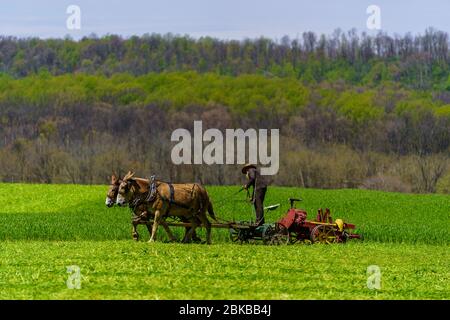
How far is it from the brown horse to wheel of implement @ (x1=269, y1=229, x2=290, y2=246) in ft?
5.65

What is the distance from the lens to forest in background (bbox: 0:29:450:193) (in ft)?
283

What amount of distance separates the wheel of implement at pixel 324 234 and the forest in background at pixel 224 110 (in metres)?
57.4

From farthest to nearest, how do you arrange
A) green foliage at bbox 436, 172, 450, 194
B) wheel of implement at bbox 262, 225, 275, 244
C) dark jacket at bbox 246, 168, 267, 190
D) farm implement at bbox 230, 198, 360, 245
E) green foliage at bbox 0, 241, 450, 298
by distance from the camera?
green foliage at bbox 436, 172, 450, 194, dark jacket at bbox 246, 168, 267, 190, farm implement at bbox 230, 198, 360, 245, wheel of implement at bbox 262, 225, 275, 244, green foliage at bbox 0, 241, 450, 298

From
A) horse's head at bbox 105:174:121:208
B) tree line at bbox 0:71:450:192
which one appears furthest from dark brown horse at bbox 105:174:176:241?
tree line at bbox 0:71:450:192

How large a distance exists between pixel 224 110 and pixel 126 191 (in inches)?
3214

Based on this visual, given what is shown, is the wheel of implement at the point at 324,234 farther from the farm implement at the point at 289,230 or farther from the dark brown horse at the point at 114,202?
the dark brown horse at the point at 114,202

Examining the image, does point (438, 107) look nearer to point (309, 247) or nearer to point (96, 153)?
point (96, 153)

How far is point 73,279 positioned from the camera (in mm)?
13289

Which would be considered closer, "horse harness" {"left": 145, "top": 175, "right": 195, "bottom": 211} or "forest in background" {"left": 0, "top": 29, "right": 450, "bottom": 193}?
"horse harness" {"left": 145, "top": 175, "right": 195, "bottom": 211}

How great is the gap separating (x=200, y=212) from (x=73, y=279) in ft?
27.0

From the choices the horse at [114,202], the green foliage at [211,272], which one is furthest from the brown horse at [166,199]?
the green foliage at [211,272]

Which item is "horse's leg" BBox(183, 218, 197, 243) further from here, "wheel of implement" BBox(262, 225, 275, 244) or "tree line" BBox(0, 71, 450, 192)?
"tree line" BBox(0, 71, 450, 192)

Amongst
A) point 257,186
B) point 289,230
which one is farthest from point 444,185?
point 257,186
